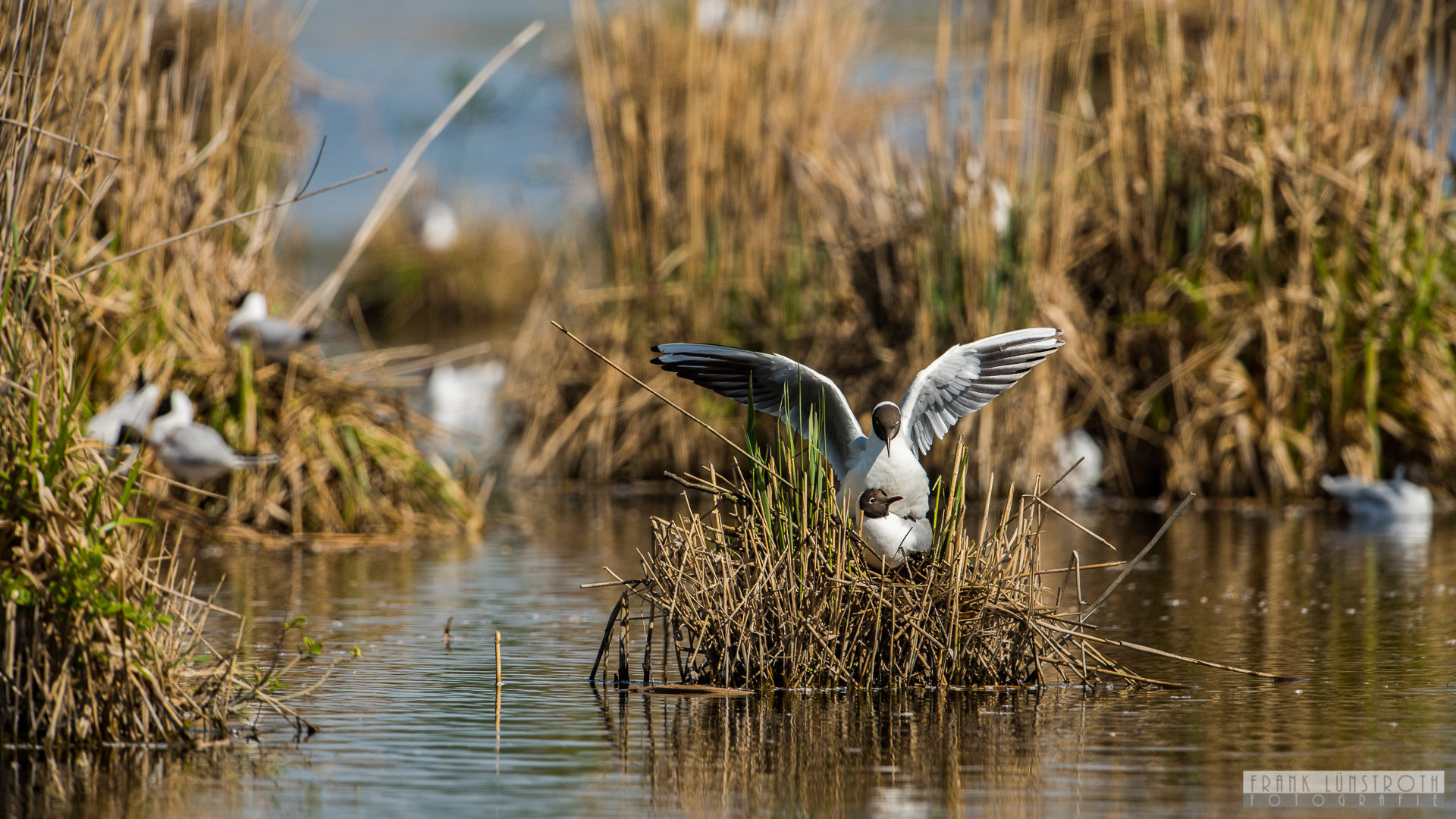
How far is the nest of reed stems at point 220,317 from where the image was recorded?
9.56 meters

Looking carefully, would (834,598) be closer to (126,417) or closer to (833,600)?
(833,600)

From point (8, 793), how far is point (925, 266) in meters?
8.33

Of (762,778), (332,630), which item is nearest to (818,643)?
(762,778)

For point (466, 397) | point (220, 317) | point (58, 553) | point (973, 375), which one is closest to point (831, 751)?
point (973, 375)

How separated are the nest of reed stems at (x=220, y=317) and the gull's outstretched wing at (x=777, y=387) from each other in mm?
4163

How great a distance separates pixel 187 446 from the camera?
9047 mm

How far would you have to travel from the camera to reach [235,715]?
17.5 ft

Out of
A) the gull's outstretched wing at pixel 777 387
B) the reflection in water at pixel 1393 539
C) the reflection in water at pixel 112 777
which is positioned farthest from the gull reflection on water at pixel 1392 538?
the reflection in water at pixel 112 777

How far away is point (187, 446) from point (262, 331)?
954mm

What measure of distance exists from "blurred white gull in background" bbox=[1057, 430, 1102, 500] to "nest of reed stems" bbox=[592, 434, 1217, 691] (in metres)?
6.44

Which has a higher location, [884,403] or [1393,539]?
[884,403]

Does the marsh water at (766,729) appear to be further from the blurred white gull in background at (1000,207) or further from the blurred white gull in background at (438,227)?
the blurred white gull in background at (438,227)

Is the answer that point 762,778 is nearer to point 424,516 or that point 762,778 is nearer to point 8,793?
point 8,793

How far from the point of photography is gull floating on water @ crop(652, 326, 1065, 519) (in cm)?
568
